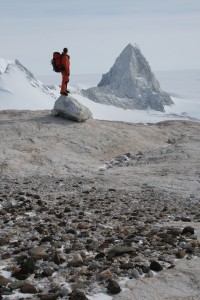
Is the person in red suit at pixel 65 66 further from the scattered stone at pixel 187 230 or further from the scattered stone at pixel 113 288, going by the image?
the scattered stone at pixel 113 288

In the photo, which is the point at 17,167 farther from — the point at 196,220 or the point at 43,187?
the point at 196,220

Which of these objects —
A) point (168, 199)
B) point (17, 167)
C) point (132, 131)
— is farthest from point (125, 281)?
point (132, 131)

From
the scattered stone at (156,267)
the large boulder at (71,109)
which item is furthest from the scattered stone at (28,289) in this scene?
the large boulder at (71,109)

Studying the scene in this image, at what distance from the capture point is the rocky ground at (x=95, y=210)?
847 cm

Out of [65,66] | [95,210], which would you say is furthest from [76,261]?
[65,66]

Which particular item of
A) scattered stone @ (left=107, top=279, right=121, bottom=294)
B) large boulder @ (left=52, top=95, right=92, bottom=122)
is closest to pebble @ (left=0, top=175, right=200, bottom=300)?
scattered stone @ (left=107, top=279, right=121, bottom=294)

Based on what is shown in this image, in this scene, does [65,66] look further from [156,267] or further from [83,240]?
[156,267]

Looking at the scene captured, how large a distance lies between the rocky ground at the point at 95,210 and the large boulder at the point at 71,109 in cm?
60

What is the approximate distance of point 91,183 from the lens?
20734 millimetres

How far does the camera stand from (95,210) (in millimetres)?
14711

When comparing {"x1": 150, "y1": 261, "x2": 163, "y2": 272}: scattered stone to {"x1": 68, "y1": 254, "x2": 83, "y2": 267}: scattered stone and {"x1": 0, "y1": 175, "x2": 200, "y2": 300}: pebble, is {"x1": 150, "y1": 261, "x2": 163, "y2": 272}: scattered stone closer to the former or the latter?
{"x1": 0, "y1": 175, "x2": 200, "y2": 300}: pebble

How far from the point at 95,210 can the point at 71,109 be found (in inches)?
655

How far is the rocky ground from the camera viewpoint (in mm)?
8469

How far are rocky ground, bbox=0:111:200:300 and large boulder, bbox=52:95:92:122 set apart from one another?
0.60m
